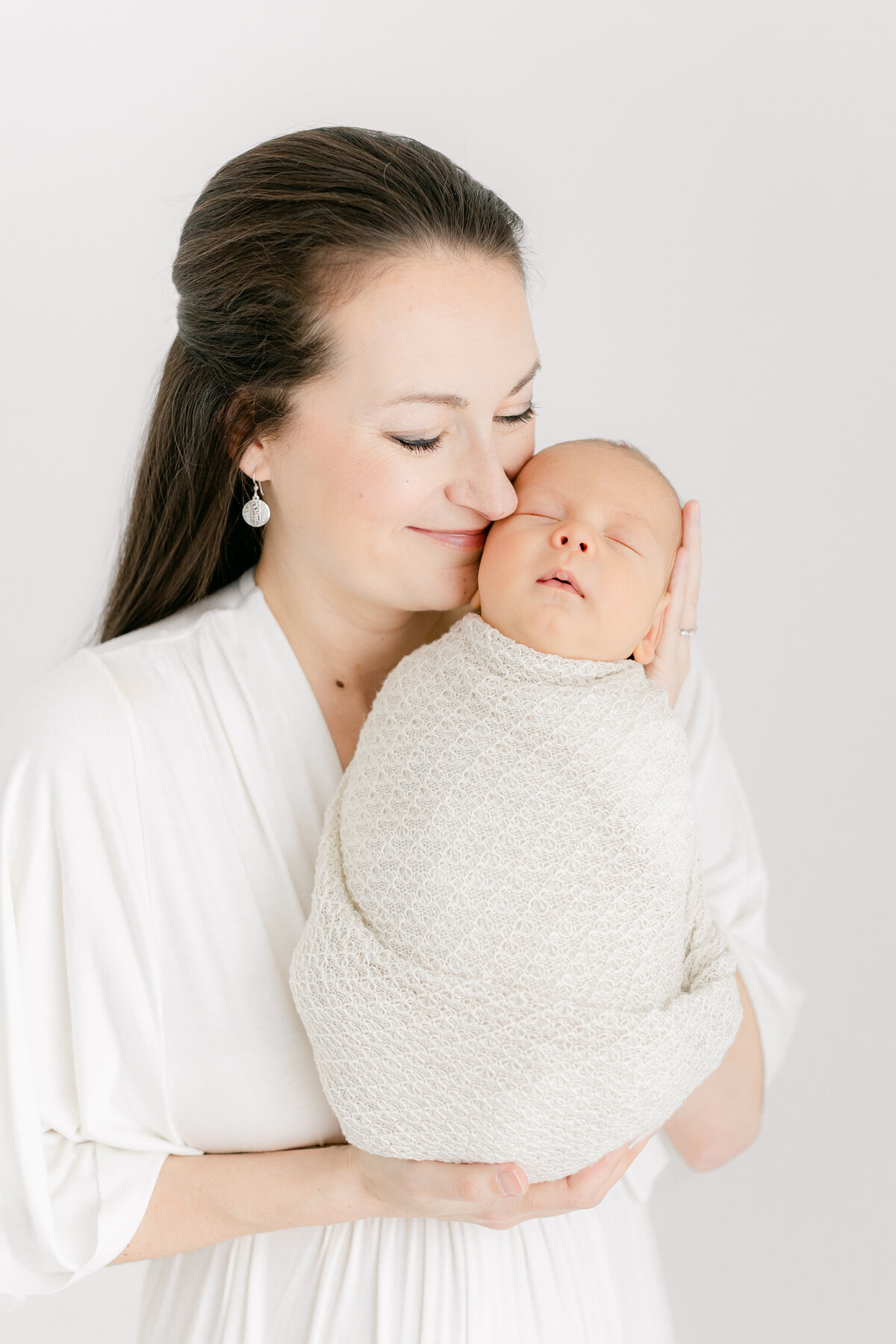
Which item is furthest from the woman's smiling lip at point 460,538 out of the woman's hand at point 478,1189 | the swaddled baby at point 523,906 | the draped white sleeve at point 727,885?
the woman's hand at point 478,1189

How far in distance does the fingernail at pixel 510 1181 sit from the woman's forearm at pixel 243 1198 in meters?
0.22

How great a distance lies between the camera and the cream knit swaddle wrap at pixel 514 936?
133 cm

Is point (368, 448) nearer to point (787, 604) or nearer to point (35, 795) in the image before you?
point (35, 795)

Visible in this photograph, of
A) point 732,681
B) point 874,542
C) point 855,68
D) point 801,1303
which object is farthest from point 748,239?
point 801,1303

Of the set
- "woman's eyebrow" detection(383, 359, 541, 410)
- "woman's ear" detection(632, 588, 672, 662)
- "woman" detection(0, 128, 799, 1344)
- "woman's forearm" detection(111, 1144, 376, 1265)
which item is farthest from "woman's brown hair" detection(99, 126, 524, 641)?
"woman's forearm" detection(111, 1144, 376, 1265)

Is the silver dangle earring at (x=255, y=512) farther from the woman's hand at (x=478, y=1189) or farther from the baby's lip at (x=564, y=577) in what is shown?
the woman's hand at (x=478, y=1189)

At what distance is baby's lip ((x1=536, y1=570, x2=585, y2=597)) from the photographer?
148cm

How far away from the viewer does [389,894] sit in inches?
54.2

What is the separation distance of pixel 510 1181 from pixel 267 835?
521mm

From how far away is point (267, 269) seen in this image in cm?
156

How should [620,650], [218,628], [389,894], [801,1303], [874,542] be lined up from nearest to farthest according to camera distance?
[389,894] → [620,650] → [218,628] → [874,542] → [801,1303]

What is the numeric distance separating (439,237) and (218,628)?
1.91 feet

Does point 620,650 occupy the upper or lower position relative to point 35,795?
upper

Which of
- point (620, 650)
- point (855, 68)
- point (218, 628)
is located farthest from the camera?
point (855, 68)
